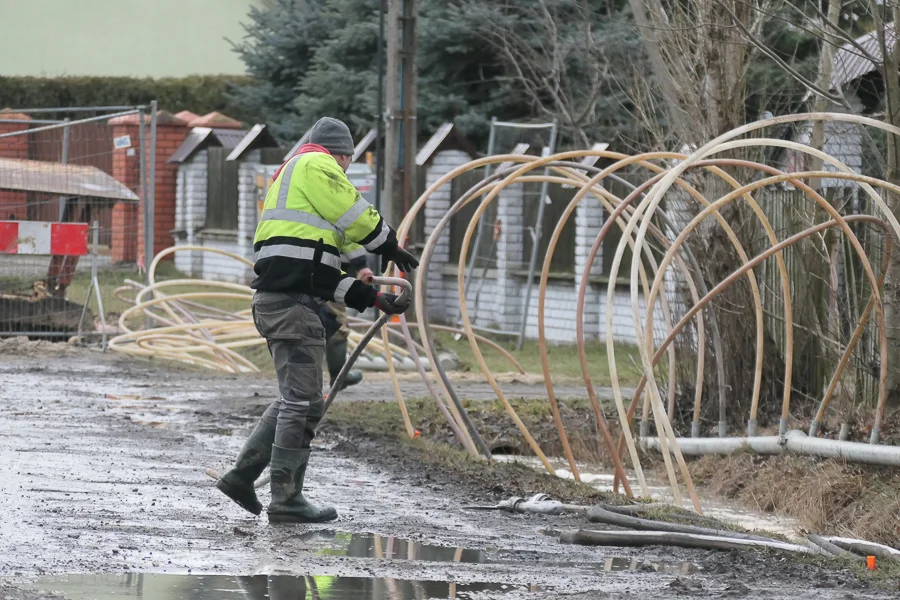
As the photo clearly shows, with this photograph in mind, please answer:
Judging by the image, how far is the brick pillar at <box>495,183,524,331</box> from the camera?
59.5 feet

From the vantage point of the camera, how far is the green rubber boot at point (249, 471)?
6.62m

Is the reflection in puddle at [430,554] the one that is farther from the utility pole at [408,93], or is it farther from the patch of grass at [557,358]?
the utility pole at [408,93]

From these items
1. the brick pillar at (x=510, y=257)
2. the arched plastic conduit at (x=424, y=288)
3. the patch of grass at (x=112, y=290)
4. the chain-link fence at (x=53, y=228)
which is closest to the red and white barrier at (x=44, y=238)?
the chain-link fence at (x=53, y=228)

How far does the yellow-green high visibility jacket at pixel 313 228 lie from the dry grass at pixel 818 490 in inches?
126

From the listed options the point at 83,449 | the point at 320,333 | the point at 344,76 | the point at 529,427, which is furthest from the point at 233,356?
the point at 344,76

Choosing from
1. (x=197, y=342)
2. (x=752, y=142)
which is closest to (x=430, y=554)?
(x=752, y=142)

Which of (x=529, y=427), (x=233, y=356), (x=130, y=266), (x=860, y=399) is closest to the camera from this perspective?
(x=860, y=399)

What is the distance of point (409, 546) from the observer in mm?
6125

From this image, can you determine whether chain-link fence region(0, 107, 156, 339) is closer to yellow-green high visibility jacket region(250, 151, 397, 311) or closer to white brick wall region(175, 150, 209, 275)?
white brick wall region(175, 150, 209, 275)

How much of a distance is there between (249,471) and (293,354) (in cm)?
60

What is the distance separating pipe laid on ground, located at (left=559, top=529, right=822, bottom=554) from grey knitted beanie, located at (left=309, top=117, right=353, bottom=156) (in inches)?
83.1

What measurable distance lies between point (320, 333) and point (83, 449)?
2749mm

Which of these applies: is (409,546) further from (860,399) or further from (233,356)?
(233,356)

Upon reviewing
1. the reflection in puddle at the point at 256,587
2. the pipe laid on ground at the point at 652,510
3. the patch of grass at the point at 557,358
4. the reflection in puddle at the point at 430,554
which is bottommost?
the patch of grass at the point at 557,358
